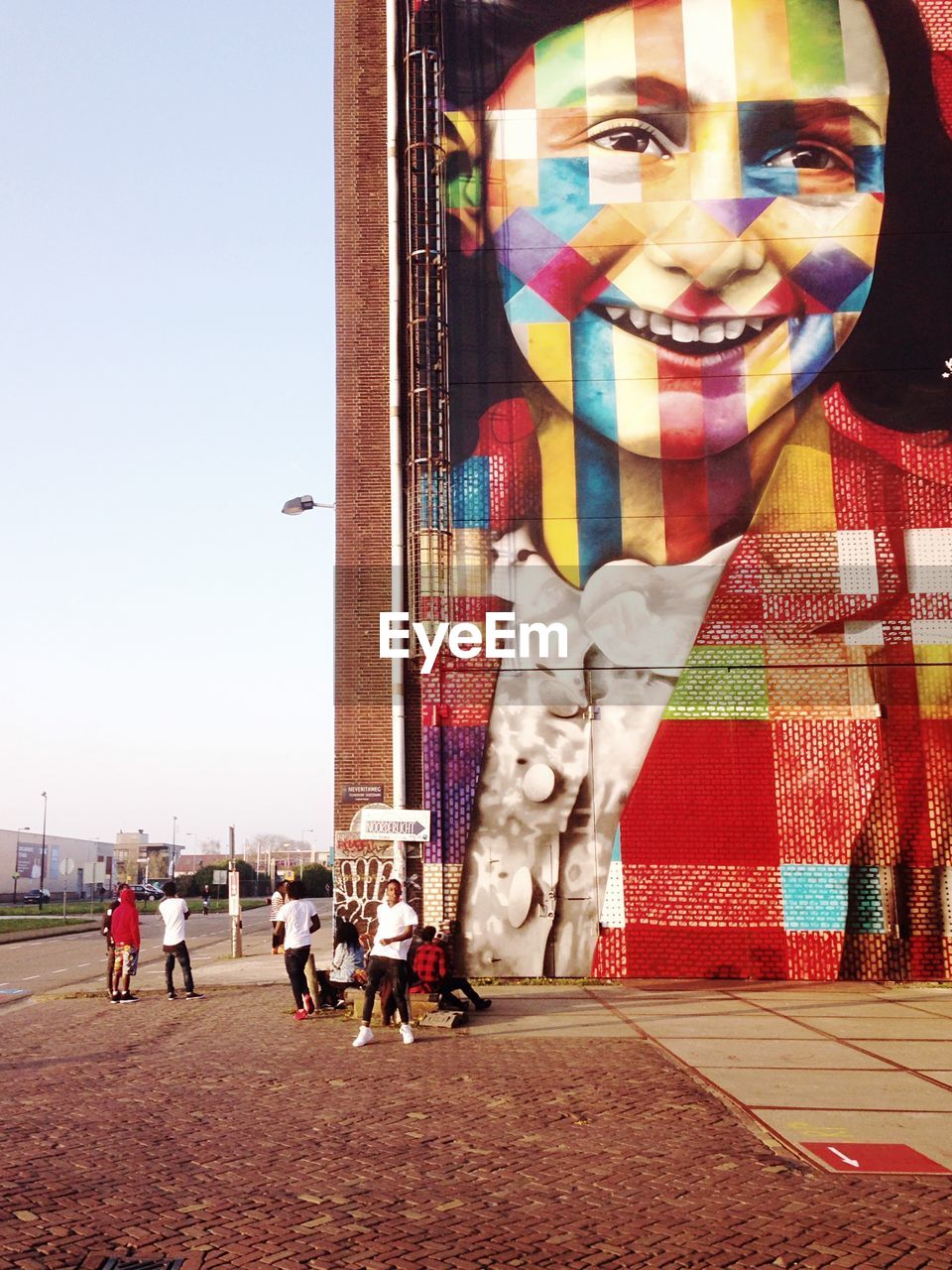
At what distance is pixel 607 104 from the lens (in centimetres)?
2156

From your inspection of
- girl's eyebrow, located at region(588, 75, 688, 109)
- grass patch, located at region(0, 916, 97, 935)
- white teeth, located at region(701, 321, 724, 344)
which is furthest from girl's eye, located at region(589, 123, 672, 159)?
grass patch, located at region(0, 916, 97, 935)

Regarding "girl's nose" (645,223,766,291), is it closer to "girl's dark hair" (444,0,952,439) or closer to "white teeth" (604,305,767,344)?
"white teeth" (604,305,767,344)

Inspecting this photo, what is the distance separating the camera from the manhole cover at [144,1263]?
5551 millimetres

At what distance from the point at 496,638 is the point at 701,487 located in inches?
166

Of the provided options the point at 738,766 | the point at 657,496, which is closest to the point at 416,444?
the point at 657,496

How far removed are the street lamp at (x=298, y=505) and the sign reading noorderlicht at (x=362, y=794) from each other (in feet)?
16.1

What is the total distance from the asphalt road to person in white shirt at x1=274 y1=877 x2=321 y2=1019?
490 cm

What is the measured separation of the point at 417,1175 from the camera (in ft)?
23.5

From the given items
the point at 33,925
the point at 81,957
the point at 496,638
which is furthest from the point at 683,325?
the point at 33,925

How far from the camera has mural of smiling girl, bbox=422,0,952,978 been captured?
19.4m

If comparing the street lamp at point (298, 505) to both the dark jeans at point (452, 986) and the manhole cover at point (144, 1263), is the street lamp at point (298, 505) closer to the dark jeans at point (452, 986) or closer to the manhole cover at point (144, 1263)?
the dark jeans at point (452, 986)

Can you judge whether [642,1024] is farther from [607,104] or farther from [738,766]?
[607,104]

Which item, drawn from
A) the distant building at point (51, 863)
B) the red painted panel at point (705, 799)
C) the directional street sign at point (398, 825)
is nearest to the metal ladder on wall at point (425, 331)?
the directional street sign at point (398, 825)

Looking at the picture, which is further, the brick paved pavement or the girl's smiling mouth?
the girl's smiling mouth
